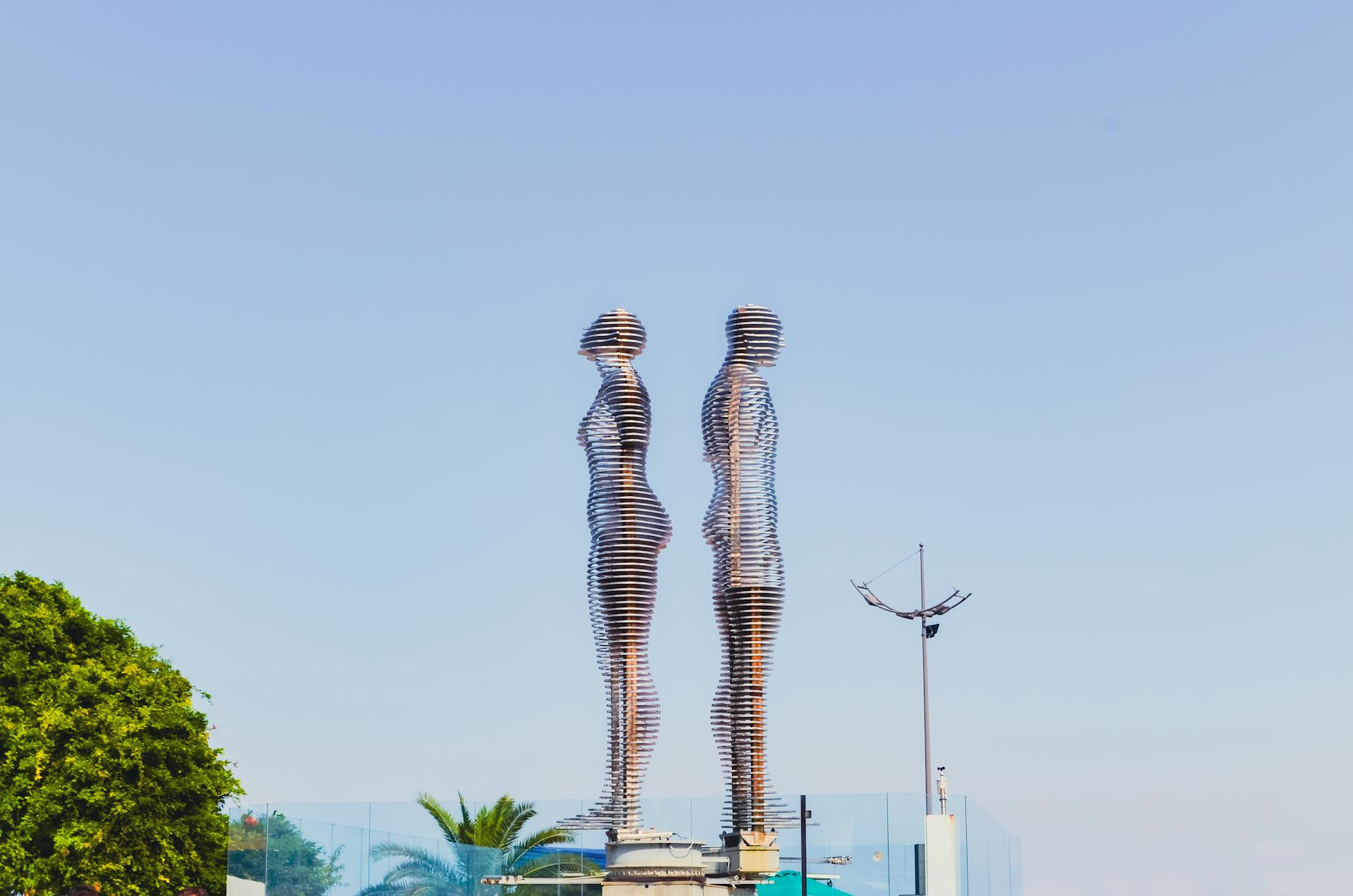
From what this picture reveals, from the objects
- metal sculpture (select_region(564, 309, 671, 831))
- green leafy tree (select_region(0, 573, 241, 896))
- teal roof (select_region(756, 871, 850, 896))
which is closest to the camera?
metal sculpture (select_region(564, 309, 671, 831))

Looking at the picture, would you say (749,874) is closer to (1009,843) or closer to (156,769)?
(1009,843)

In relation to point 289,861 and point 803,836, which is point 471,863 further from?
point 803,836

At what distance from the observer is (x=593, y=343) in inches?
1458

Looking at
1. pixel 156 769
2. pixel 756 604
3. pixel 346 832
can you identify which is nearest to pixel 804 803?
pixel 756 604

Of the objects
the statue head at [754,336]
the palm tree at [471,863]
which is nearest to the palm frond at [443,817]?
the palm tree at [471,863]

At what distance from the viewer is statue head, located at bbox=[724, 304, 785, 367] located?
121 ft

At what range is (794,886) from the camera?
37.2 metres

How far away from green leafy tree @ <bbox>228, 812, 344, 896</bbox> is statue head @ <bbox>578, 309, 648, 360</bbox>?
36.7 feet

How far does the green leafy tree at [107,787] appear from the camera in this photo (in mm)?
45594

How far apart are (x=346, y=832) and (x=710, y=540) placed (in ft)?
30.5

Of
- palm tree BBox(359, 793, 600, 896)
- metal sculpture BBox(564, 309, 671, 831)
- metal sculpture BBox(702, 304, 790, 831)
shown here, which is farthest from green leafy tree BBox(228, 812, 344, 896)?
metal sculpture BBox(702, 304, 790, 831)

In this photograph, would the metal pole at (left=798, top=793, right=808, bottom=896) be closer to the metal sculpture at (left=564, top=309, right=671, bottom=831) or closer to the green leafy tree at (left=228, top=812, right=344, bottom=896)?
the metal sculpture at (left=564, top=309, right=671, bottom=831)

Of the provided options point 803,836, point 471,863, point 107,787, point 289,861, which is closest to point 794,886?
point 803,836

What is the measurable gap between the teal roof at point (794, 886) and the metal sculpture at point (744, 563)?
246 cm
